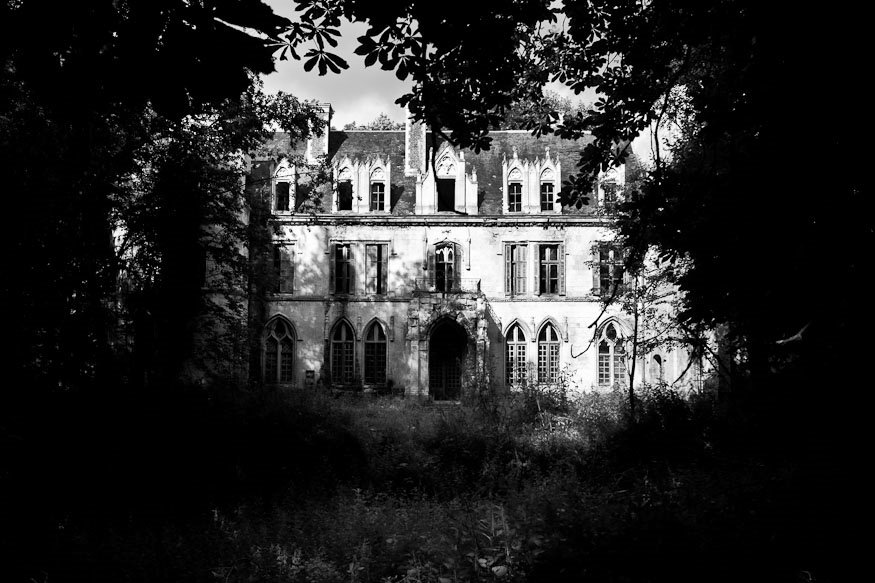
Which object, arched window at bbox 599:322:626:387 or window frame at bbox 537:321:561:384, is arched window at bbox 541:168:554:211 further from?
arched window at bbox 599:322:626:387

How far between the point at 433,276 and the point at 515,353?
491cm

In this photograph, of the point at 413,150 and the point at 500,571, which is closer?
the point at 500,571

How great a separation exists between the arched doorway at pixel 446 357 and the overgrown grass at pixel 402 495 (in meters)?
12.1

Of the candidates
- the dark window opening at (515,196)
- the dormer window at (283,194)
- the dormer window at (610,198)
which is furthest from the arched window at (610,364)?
the dormer window at (283,194)

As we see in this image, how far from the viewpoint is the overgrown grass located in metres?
7.12

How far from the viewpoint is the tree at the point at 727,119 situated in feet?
15.6

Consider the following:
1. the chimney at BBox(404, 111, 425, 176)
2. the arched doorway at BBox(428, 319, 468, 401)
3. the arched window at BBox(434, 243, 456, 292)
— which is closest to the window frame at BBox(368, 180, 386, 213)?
the chimney at BBox(404, 111, 425, 176)

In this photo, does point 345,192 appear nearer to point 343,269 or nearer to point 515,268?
point 343,269

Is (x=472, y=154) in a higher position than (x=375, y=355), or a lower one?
higher

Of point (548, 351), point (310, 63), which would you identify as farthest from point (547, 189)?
point (310, 63)

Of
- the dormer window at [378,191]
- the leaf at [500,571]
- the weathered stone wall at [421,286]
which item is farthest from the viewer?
the dormer window at [378,191]

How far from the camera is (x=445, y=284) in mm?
29219

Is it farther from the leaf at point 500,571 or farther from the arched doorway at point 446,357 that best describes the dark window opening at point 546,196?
the leaf at point 500,571

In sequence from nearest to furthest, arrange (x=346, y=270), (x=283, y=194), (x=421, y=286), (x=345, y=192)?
(x=421, y=286)
(x=346, y=270)
(x=345, y=192)
(x=283, y=194)
